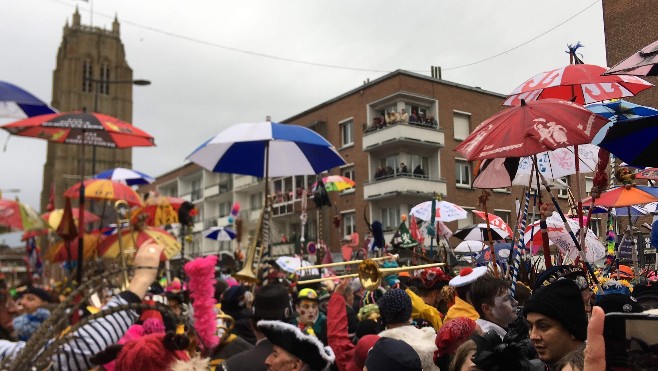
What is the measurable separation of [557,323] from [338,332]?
7.74ft

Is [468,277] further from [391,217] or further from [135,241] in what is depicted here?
[391,217]

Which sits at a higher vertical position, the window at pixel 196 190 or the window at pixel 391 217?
the window at pixel 196 190

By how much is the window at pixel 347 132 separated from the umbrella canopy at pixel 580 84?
2855 centimetres

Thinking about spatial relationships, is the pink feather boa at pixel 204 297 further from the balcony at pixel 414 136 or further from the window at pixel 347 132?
the window at pixel 347 132

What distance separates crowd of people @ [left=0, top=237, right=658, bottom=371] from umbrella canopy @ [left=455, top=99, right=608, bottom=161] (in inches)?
33.6

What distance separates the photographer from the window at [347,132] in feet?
114

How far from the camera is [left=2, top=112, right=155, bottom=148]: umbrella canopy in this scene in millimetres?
6316

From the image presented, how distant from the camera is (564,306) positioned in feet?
9.00

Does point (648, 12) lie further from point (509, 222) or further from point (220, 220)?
point (220, 220)

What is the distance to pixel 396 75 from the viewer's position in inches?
1173

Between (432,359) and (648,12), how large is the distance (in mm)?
16265

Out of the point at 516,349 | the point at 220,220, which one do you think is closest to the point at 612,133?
the point at 516,349

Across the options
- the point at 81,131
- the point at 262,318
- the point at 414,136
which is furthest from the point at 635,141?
the point at 414,136

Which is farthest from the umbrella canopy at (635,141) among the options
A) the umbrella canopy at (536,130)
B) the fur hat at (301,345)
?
the fur hat at (301,345)
